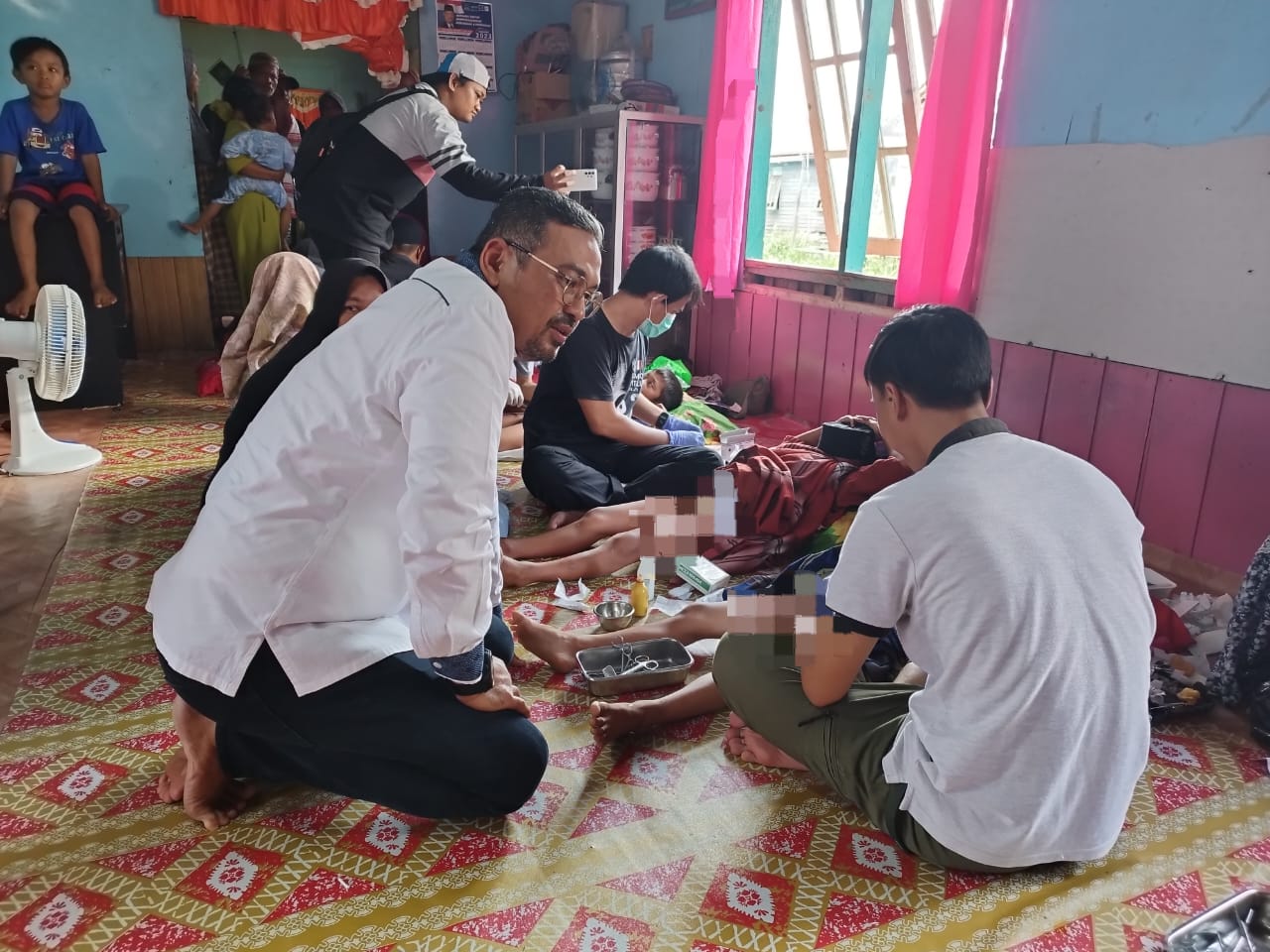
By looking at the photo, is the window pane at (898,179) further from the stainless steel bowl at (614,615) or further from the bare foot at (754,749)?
the bare foot at (754,749)

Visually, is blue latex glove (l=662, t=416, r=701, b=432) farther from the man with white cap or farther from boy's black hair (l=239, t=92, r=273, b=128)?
boy's black hair (l=239, t=92, r=273, b=128)

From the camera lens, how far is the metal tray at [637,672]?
1.93m

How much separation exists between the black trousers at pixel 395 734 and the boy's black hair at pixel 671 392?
2.72 m

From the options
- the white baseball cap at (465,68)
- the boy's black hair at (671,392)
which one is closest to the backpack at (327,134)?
the white baseball cap at (465,68)

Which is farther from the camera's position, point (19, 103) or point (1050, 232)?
point (19, 103)

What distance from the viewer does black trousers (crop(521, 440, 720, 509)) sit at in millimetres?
2811

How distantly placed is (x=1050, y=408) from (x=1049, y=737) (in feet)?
6.63

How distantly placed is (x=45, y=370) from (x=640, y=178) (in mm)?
2929

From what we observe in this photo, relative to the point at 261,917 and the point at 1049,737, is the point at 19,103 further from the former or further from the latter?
the point at 1049,737

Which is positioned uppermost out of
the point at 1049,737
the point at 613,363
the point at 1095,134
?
the point at 1095,134

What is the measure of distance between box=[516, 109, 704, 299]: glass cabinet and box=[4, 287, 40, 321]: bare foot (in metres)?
2.80

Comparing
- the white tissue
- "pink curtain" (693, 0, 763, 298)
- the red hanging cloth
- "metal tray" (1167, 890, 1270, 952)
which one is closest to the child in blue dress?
the red hanging cloth

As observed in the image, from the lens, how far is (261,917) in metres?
1.34

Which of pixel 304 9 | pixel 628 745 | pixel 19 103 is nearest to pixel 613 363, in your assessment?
pixel 628 745
